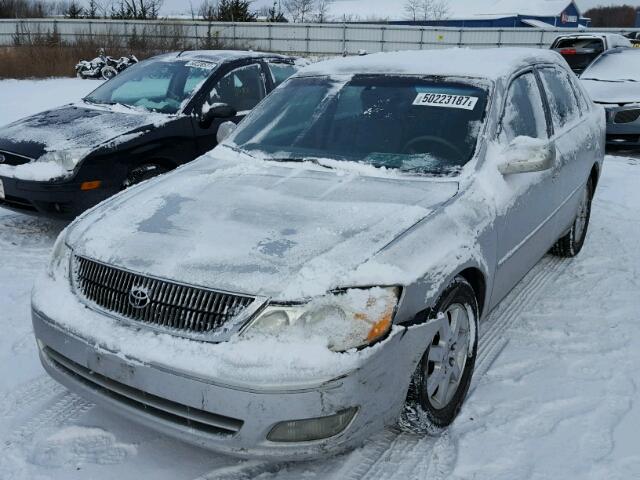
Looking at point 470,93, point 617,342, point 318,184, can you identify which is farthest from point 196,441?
point 617,342

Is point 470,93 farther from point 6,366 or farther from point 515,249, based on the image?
point 6,366

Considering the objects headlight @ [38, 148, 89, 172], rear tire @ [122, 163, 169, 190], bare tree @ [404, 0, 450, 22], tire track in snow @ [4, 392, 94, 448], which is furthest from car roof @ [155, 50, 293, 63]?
bare tree @ [404, 0, 450, 22]

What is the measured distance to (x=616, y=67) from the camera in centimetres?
1141

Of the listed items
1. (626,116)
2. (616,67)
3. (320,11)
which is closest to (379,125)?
(626,116)

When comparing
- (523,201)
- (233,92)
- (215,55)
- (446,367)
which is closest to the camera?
(446,367)

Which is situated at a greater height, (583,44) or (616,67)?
(583,44)

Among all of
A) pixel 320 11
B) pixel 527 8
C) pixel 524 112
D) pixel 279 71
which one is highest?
pixel 527 8

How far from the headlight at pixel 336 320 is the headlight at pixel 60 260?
1044 millimetres

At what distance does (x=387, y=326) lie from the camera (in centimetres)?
230

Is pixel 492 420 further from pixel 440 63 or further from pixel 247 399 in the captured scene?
pixel 440 63

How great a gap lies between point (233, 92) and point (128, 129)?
1.31 metres

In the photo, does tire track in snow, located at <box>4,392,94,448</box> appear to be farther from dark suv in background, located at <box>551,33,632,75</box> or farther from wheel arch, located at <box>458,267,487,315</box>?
dark suv in background, located at <box>551,33,632,75</box>

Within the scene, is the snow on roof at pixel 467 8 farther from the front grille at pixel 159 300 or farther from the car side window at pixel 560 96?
the front grille at pixel 159 300

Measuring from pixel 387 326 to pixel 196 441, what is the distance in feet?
2.67
